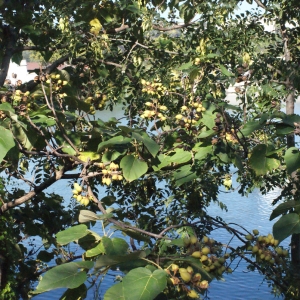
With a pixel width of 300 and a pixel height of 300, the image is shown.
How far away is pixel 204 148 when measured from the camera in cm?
158

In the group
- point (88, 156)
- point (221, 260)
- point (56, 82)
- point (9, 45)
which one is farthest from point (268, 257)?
point (9, 45)

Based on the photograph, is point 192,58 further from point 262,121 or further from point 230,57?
point 262,121

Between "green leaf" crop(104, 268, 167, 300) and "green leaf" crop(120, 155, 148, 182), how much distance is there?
66 cm

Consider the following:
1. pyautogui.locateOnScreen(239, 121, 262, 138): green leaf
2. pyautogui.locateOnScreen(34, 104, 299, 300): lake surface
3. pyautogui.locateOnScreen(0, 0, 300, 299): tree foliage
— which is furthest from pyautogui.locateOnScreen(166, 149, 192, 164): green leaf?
pyautogui.locateOnScreen(34, 104, 299, 300): lake surface

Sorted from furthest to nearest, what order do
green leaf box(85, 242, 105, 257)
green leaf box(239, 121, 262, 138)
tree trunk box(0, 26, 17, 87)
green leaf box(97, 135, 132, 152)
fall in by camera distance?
tree trunk box(0, 26, 17, 87)
green leaf box(97, 135, 132, 152)
green leaf box(239, 121, 262, 138)
green leaf box(85, 242, 105, 257)

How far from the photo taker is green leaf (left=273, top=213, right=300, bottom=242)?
101 cm

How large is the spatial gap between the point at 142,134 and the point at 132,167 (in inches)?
4.1

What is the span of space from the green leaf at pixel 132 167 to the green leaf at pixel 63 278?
581 millimetres

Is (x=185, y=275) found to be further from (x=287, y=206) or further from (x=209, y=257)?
(x=287, y=206)

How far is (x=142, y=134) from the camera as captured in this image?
154 centimetres

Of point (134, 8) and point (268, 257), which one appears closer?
point (268, 257)

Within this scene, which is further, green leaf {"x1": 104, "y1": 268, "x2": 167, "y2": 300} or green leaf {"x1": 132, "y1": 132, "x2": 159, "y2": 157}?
green leaf {"x1": 132, "y1": 132, "x2": 159, "y2": 157}

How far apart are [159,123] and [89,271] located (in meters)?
0.94

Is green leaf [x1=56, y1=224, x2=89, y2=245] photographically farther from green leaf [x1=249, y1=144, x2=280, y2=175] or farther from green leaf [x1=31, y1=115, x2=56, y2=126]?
green leaf [x1=31, y1=115, x2=56, y2=126]
